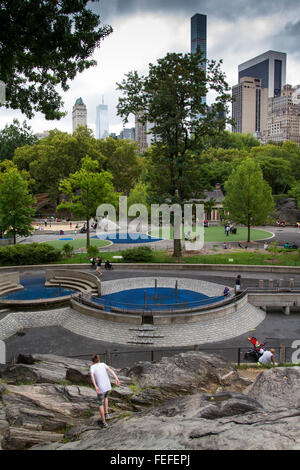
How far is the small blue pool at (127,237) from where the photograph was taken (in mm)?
49184

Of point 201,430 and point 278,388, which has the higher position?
point 201,430

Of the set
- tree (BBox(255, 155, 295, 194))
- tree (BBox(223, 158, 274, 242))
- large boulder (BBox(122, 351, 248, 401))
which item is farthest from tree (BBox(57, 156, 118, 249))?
tree (BBox(255, 155, 295, 194))

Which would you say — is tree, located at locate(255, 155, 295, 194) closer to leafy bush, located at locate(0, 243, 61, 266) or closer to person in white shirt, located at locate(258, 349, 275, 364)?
leafy bush, located at locate(0, 243, 61, 266)

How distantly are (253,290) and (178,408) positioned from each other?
18823 mm

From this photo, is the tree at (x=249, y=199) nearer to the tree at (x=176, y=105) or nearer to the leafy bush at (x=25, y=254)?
the tree at (x=176, y=105)

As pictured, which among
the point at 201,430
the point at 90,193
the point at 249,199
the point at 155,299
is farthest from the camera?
the point at 249,199

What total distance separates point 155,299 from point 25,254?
53.3ft

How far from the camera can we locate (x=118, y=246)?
43688 millimetres

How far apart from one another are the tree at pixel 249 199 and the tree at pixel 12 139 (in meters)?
80.6

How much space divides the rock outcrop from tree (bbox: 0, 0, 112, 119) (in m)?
12.0

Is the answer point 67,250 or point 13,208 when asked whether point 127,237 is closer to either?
point 67,250

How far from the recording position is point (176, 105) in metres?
34.0

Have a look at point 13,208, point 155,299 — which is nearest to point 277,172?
point 13,208

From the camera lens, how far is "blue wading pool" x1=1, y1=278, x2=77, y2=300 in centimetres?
2572
